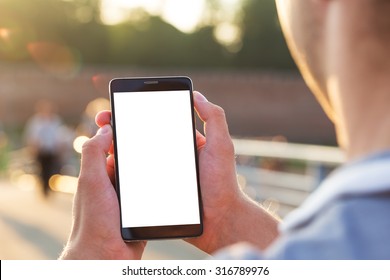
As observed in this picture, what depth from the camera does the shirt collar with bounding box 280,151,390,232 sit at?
58cm

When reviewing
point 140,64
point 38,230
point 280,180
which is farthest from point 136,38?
point 38,230

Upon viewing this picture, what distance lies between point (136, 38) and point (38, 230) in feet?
135

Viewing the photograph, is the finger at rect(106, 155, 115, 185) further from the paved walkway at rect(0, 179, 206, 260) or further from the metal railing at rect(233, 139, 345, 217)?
the metal railing at rect(233, 139, 345, 217)

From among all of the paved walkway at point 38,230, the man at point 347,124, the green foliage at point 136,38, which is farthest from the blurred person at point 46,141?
the green foliage at point 136,38

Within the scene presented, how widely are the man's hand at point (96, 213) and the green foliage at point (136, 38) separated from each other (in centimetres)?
4550

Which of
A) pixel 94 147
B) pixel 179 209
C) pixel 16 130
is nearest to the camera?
pixel 94 147

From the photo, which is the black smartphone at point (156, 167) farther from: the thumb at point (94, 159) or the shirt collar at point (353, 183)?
the shirt collar at point (353, 183)

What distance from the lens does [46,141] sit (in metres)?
11.3

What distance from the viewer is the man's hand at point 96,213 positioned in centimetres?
117

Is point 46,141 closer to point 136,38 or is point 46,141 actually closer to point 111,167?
point 111,167

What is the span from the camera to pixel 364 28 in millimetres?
642

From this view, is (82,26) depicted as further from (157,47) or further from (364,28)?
(364,28)
